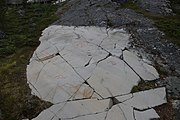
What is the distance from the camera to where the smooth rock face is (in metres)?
8.16

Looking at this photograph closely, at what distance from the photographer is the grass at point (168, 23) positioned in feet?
35.9

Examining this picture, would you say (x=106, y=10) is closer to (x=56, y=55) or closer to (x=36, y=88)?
(x=56, y=55)

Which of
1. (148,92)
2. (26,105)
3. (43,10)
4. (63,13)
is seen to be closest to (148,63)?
(148,92)

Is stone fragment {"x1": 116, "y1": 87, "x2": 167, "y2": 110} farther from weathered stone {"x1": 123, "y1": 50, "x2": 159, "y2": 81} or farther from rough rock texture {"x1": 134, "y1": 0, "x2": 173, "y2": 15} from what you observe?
rough rock texture {"x1": 134, "y1": 0, "x2": 173, "y2": 15}

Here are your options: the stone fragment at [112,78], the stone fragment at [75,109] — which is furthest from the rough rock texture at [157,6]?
the stone fragment at [75,109]

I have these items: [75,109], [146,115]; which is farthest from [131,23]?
[75,109]

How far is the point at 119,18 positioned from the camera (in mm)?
12023

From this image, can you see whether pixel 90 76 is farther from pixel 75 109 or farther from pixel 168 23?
pixel 168 23

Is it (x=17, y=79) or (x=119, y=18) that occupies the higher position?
(x=119, y=18)

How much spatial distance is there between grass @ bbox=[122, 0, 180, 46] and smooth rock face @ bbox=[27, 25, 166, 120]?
140 centimetres

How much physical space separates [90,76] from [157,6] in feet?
19.1

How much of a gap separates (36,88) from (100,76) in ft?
5.57

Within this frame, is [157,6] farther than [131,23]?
Yes

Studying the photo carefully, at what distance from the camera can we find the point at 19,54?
35.3ft
